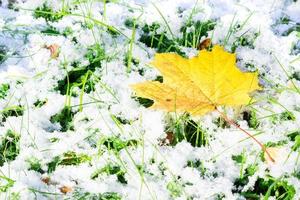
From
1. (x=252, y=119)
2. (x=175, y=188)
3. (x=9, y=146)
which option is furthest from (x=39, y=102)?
(x=252, y=119)

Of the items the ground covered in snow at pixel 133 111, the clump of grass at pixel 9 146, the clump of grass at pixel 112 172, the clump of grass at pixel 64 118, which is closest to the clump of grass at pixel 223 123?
the ground covered in snow at pixel 133 111

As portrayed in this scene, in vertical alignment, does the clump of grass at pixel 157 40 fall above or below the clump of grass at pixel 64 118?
above

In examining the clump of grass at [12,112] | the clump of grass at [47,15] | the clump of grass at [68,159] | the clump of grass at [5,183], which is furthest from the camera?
the clump of grass at [47,15]

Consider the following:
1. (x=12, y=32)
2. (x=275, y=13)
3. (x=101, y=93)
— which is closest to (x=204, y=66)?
(x=101, y=93)

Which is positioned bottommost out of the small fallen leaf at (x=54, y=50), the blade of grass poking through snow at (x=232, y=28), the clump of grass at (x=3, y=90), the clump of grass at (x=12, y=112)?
the clump of grass at (x=12, y=112)

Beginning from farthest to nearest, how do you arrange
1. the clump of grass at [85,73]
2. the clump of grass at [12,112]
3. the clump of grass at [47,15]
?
the clump of grass at [47,15], the clump of grass at [85,73], the clump of grass at [12,112]

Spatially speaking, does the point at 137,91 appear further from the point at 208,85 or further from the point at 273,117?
the point at 273,117

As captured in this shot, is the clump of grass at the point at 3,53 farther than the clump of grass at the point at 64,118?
Yes

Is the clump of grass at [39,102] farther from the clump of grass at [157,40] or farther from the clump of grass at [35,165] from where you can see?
the clump of grass at [157,40]

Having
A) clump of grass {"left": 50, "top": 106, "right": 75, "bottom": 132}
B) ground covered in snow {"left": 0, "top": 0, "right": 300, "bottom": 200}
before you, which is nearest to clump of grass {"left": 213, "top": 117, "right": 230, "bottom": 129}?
ground covered in snow {"left": 0, "top": 0, "right": 300, "bottom": 200}
